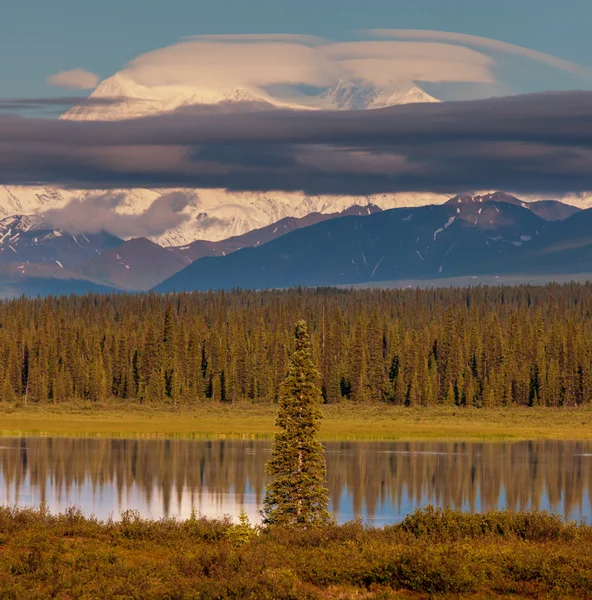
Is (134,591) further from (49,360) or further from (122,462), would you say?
(49,360)

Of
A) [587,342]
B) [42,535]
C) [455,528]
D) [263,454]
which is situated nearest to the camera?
[42,535]

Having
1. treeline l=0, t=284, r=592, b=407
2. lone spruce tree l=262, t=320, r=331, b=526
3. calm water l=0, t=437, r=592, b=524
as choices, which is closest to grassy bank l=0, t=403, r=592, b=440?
treeline l=0, t=284, r=592, b=407

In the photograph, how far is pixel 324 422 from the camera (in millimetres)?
131875

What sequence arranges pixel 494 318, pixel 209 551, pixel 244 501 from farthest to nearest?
pixel 494 318 → pixel 244 501 → pixel 209 551

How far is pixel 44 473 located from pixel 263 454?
2164 centimetres

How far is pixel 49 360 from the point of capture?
17538 centimetres

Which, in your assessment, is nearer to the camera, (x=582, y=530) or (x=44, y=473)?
(x=582, y=530)

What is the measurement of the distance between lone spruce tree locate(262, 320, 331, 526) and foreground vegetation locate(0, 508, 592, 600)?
9655 mm

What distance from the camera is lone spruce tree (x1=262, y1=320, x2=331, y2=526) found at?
4172 centimetres

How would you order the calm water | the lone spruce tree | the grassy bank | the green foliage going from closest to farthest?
the green foliage → the lone spruce tree → the calm water → the grassy bank

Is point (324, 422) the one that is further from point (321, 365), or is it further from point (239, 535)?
point (239, 535)

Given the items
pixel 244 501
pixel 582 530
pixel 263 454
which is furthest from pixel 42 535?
pixel 263 454

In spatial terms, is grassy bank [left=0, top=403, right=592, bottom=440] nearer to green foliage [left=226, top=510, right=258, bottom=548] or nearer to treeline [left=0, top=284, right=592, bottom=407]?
treeline [left=0, top=284, right=592, bottom=407]

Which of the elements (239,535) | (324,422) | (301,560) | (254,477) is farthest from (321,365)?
(301,560)
